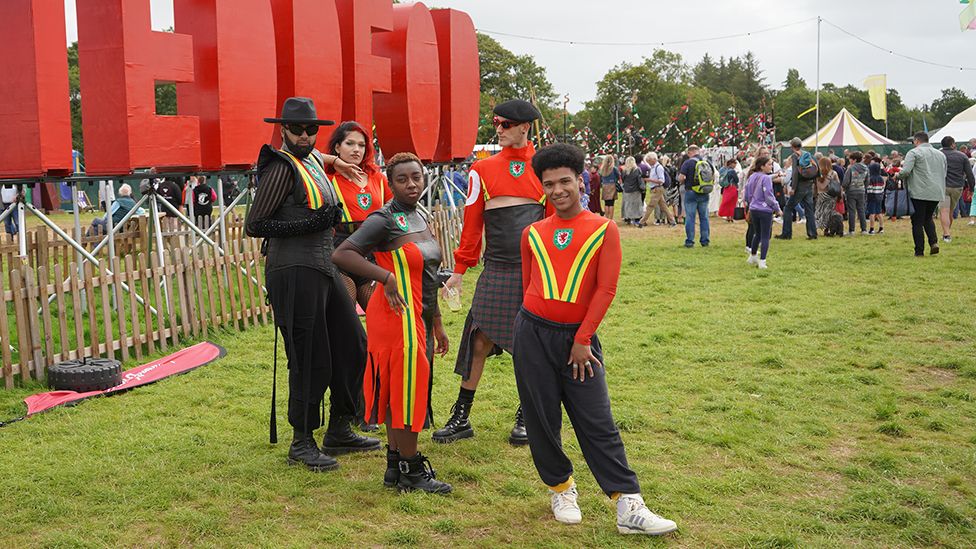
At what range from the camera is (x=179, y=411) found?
6402 mm

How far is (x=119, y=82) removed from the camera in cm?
869

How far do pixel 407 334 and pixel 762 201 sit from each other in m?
10.1

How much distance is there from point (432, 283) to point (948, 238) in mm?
14352

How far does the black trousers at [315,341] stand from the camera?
16.3ft

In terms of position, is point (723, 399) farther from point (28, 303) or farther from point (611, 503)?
point (28, 303)

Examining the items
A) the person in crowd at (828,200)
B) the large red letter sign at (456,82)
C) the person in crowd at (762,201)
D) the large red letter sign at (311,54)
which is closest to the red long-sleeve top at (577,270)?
the large red letter sign at (311,54)

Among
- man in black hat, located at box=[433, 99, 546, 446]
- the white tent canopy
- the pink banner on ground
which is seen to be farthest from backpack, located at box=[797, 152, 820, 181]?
the white tent canopy

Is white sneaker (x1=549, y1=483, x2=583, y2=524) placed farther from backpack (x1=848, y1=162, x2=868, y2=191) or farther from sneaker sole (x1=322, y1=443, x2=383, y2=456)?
backpack (x1=848, y1=162, x2=868, y2=191)

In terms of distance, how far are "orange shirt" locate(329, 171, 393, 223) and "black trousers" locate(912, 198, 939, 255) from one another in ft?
36.2

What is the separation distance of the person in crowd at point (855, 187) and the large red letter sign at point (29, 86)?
49.2 ft

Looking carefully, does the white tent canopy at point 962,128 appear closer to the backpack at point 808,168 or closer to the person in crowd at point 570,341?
the backpack at point 808,168

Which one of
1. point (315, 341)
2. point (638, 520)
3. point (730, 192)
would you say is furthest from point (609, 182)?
point (638, 520)

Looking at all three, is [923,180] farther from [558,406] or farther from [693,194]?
[558,406]

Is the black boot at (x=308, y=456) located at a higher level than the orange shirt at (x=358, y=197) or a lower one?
lower
